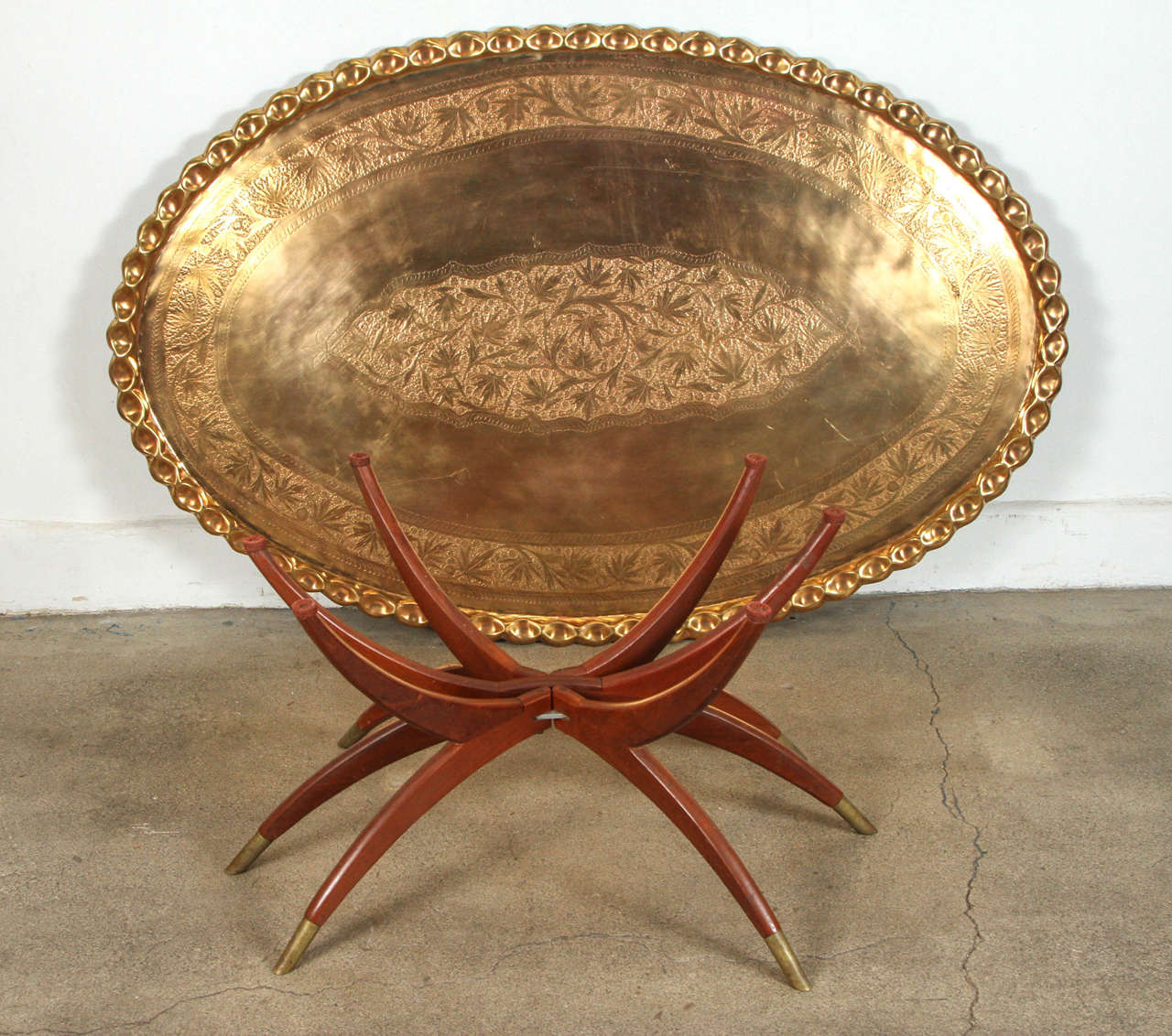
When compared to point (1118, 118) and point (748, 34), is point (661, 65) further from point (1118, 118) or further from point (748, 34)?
point (1118, 118)

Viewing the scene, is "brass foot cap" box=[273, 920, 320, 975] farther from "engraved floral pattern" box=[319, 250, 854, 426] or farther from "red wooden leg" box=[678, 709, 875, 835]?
"engraved floral pattern" box=[319, 250, 854, 426]

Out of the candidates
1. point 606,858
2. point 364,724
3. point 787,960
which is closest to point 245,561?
point 364,724

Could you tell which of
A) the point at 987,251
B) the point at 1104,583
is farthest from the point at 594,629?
the point at 1104,583

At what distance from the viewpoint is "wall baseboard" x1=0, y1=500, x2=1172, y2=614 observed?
2699 mm

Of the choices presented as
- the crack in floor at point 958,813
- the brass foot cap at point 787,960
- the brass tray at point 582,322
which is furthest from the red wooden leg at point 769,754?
the brass tray at point 582,322

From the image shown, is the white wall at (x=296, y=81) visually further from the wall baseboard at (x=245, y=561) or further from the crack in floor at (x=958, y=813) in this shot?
the crack in floor at (x=958, y=813)

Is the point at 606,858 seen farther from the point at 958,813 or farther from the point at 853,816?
the point at 958,813

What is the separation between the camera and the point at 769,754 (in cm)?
193

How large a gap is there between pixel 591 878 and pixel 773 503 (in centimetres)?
87

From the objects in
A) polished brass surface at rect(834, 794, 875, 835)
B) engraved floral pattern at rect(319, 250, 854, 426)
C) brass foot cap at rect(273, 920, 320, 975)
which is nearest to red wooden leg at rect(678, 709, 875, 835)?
polished brass surface at rect(834, 794, 875, 835)

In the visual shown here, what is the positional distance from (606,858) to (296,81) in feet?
4.98

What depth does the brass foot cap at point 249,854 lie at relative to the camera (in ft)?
6.17

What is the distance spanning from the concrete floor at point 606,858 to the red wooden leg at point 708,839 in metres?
0.07

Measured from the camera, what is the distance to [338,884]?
168cm
